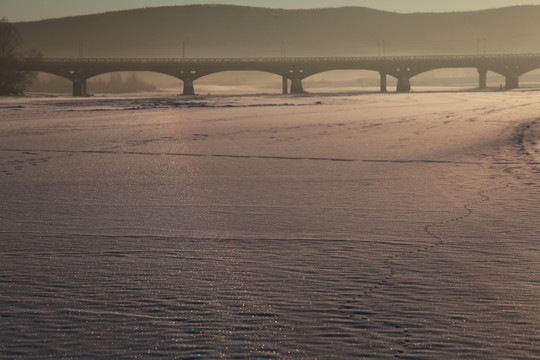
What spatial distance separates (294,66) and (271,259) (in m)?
106

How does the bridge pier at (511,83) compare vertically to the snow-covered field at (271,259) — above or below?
above

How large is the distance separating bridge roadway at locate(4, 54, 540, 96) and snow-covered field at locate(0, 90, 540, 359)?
93020 millimetres

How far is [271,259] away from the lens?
629 cm

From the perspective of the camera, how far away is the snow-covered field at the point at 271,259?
430cm

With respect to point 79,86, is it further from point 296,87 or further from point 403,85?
point 403,85

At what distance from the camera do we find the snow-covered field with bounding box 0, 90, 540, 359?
4297 millimetres

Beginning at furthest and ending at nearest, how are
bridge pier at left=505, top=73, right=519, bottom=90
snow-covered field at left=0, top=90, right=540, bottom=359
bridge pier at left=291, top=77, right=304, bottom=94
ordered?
bridge pier at left=505, top=73, right=519, bottom=90
bridge pier at left=291, top=77, right=304, bottom=94
snow-covered field at left=0, top=90, right=540, bottom=359

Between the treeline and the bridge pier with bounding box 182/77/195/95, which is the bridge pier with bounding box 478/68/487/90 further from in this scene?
the treeline

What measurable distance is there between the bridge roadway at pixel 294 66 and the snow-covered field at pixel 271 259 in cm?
9302

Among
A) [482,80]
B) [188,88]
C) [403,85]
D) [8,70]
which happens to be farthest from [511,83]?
[8,70]

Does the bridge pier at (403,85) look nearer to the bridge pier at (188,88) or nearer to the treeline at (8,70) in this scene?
the bridge pier at (188,88)

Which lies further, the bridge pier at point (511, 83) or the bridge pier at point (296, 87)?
the bridge pier at point (511, 83)

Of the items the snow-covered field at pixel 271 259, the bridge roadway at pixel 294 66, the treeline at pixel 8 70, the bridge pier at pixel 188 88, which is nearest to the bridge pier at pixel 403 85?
the bridge roadway at pixel 294 66

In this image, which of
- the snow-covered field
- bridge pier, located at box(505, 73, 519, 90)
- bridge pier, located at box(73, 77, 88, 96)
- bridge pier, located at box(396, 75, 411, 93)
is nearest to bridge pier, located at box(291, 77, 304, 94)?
bridge pier, located at box(396, 75, 411, 93)
